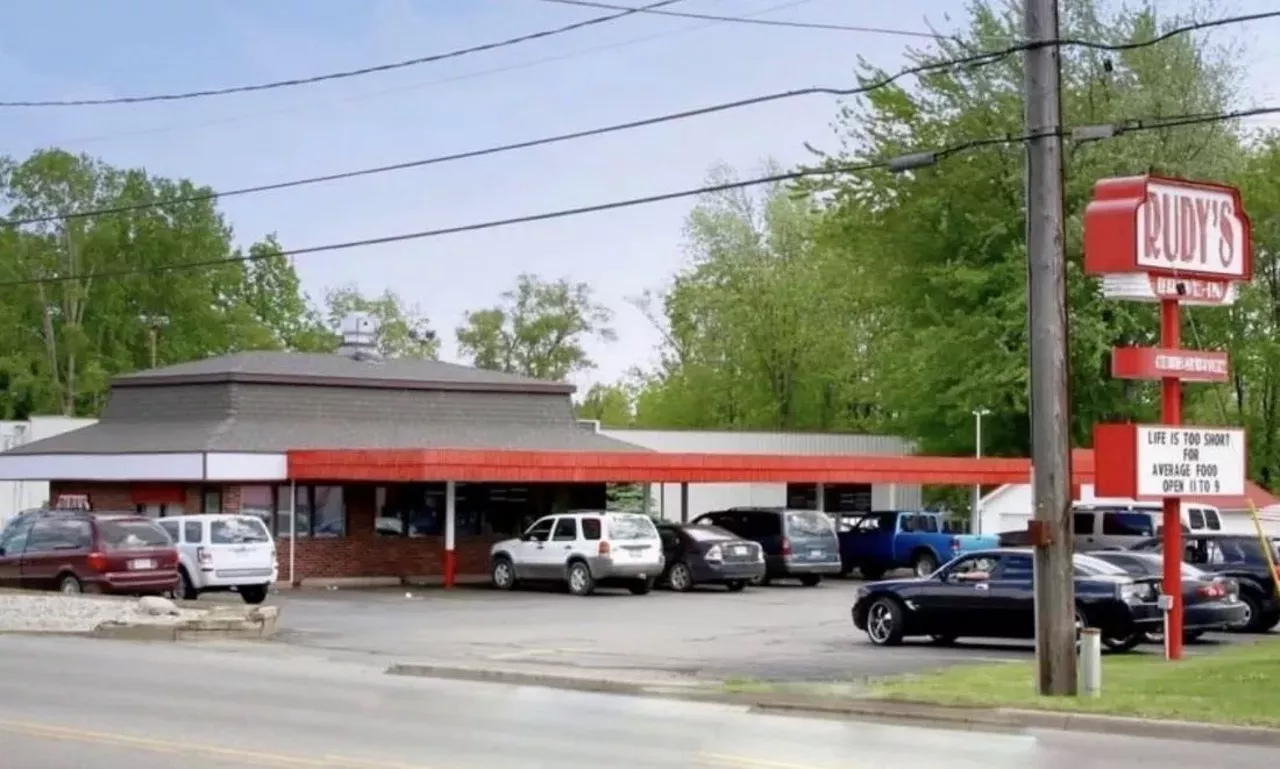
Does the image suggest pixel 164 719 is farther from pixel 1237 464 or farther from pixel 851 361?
pixel 851 361

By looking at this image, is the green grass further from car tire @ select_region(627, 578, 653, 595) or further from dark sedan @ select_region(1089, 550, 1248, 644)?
car tire @ select_region(627, 578, 653, 595)

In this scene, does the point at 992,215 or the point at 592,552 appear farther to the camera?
the point at 992,215

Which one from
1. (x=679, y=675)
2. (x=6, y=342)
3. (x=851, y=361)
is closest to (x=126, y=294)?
(x=6, y=342)

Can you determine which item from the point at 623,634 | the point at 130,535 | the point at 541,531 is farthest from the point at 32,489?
the point at 623,634

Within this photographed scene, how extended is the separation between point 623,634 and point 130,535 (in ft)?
33.7

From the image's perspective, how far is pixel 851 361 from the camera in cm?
8100

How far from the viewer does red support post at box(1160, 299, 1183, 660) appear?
24.2 metres

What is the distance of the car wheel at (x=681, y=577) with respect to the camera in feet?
137

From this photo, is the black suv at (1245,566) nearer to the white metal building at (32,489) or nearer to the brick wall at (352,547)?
the brick wall at (352,547)

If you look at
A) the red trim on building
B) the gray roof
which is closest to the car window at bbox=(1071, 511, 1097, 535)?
the red trim on building

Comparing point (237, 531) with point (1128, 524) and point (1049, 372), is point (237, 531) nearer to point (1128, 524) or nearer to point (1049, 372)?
point (1128, 524)

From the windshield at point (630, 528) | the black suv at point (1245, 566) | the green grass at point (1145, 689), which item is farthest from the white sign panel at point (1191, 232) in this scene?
the windshield at point (630, 528)

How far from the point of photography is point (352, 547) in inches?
1768

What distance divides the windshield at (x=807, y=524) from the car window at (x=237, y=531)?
1255 cm
